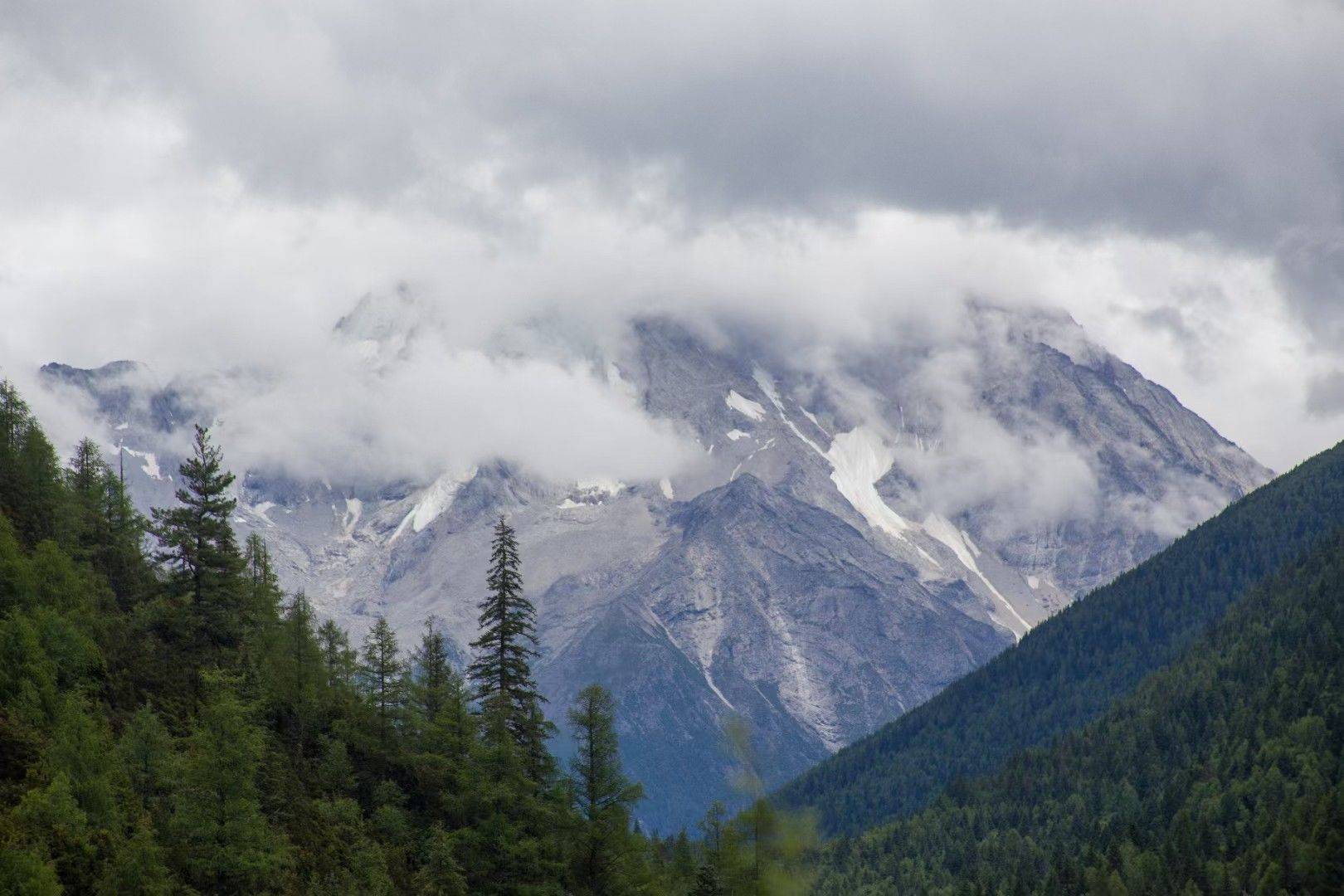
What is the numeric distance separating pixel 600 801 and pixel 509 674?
10079 millimetres

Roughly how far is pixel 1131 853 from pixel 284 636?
123 metres

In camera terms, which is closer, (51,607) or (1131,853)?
(51,607)

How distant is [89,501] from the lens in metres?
107

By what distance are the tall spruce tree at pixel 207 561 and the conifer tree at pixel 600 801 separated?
77.1ft

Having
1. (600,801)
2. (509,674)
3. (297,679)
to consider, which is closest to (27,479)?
(297,679)

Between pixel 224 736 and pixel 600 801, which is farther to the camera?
pixel 600 801

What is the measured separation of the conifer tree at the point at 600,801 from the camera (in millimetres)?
86562

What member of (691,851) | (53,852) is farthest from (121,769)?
(691,851)

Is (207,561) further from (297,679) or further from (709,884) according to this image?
(709,884)

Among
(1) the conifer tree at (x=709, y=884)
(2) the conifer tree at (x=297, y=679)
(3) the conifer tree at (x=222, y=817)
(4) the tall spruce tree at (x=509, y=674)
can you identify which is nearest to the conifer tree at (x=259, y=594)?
(2) the conifer tree at (x=297, y=679)

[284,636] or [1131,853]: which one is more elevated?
[284,636]

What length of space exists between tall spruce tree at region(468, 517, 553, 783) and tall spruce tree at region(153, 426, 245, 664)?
1589cm

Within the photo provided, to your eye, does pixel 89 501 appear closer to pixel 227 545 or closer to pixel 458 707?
pixel 227 545

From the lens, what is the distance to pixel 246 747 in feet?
229
